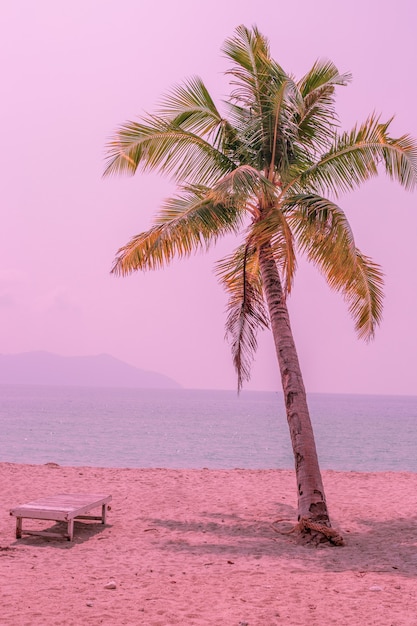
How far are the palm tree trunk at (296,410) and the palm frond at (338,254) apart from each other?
2.84 ft

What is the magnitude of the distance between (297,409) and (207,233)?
11.2 feet

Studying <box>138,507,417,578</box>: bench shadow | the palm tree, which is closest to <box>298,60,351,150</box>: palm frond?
the palm tree

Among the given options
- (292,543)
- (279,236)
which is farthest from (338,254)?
(292,543)

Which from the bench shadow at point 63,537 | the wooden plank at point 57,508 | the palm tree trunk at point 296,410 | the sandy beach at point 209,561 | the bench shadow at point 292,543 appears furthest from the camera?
the palm tree trunk at point 296,410

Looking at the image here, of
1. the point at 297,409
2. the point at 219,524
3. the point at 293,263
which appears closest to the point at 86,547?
the point at 219,524

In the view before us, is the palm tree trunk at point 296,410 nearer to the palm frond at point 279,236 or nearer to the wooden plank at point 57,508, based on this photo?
the palm frond at point 279,236

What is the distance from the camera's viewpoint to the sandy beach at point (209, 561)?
671 cm

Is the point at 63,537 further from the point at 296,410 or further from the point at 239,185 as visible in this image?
the point at 239,185

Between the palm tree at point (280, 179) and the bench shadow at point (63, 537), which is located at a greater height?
the palm tree at point (280, 179)

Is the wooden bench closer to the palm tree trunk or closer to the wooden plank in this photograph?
the wooden plank

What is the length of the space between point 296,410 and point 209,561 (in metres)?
2.98

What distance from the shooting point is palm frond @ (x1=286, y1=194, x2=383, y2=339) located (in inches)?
420

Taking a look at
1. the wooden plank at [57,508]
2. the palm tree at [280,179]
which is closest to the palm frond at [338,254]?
the palm tree at [280,179]

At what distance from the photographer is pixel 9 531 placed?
1072 centimetres
